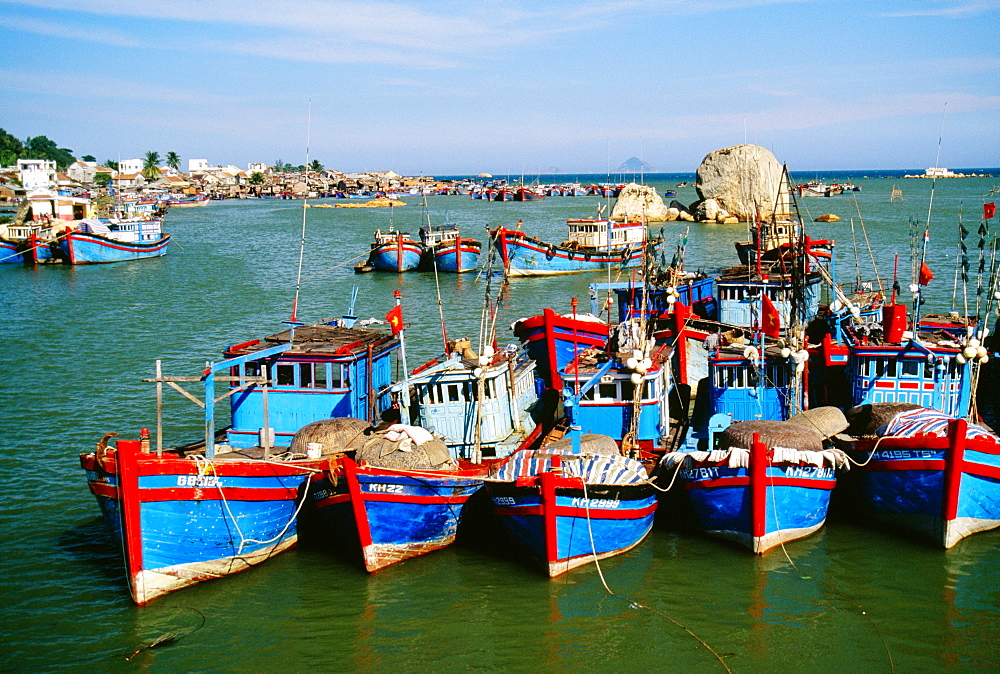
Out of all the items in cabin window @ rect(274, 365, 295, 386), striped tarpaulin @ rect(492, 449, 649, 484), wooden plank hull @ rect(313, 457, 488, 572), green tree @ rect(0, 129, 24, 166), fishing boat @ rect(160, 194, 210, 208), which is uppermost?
green tree @ rect(0, 129, 24, 166)

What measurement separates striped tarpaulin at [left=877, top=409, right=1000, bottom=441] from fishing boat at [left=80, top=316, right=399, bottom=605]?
11979 mm

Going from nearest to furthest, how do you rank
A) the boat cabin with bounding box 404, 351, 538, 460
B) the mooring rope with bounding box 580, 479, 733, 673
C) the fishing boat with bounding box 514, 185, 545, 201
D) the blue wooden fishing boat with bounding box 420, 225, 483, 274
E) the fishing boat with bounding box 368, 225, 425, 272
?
the mooring rope with bounding box 580, 479, 733, 673, the boat cabin with bounding box 404, 351, 538, 460, the blue wooden fishing boat with bounding box 420, 225, 483, 274, the fishing boat with bounding box 368, 225, 425, 272, the fishing boat with bounding box 514, 185, 545, 201

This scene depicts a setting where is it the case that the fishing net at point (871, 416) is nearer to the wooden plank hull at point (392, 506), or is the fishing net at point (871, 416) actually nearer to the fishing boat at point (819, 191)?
the wooden plank hull at point (392, 506)

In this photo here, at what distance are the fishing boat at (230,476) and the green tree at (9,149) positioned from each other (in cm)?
16719

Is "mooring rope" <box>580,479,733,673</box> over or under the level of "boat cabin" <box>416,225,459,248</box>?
under

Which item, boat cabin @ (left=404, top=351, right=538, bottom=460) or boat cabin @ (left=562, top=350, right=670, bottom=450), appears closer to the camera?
boat cabin @ (left=404, top=351, right=538, bottom=460)

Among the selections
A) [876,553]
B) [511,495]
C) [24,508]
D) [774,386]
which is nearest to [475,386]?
[511,495]

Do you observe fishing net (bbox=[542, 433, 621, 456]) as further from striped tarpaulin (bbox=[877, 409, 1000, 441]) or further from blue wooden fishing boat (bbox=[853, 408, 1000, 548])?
striped tarpaulin (bbox=[877, 409, 1000, 441])

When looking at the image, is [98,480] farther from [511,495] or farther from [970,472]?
[970,472]

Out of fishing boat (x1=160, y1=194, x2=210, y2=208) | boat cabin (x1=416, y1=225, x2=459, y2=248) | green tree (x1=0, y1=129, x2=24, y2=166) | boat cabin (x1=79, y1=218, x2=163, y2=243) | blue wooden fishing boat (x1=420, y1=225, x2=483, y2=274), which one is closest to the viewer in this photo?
blue wooden fishing boat (x1=420, y1=225, x2=483, y2=274)

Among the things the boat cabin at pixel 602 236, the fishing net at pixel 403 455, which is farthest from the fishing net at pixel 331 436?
the boat cabin at pixel 602 236

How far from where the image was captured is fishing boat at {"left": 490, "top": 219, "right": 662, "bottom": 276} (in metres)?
63.2

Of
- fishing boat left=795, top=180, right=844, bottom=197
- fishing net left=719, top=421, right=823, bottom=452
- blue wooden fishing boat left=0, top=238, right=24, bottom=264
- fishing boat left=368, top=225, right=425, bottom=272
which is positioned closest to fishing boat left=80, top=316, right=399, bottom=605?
fishing net left=719, top=421, right=823, bottom=452

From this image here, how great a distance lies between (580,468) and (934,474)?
7.34m
